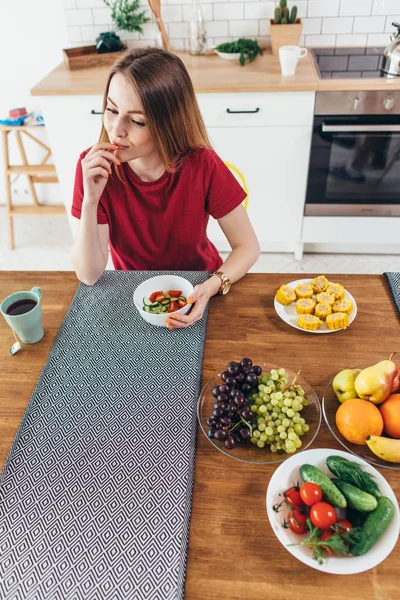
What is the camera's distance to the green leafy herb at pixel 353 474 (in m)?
0.75

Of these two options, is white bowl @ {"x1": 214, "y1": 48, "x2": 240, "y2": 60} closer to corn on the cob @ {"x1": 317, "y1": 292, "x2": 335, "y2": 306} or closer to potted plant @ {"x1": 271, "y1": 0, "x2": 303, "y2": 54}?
potted plant @ {"x1": 271, "y1": 0, "x2": 303, "y2": 54}

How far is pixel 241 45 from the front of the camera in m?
2.45

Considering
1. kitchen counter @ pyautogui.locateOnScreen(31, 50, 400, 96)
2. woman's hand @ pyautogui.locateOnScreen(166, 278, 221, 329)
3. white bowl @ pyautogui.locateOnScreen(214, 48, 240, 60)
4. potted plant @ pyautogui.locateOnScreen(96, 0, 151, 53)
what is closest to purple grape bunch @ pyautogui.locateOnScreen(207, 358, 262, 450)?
woman's hand @ pyautogui.locateOnScreen(166, 278, 221, 329)

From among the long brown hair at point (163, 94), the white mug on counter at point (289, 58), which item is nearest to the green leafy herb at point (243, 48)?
the white mug on counter at point (289, 58)

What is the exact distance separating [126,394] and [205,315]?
1.01 feet

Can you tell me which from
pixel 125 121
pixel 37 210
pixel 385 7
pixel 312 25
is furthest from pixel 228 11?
pixel 125 121

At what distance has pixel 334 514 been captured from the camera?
707mm

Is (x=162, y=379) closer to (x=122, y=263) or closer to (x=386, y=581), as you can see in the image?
(x=386, y=581)

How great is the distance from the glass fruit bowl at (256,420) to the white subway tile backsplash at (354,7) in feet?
7.95

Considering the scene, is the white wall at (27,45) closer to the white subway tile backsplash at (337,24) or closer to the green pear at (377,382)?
the white subway tile backsplash at (337,24)

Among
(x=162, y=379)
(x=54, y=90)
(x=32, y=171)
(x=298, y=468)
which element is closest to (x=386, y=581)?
(x=298, y=468)

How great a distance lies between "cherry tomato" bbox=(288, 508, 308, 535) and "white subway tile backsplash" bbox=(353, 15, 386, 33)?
2699 mm

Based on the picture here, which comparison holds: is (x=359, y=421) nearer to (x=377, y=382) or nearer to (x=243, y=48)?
(x=377, y=382)

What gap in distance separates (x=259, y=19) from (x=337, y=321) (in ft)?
7.18
